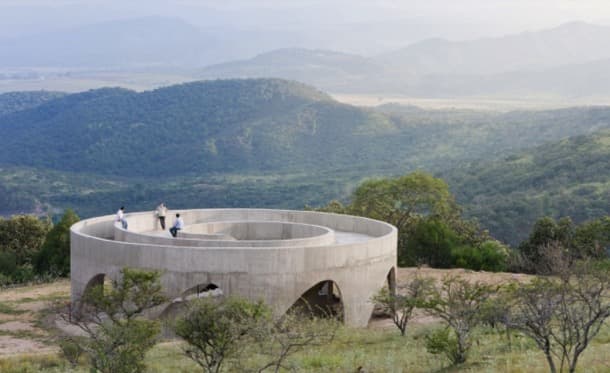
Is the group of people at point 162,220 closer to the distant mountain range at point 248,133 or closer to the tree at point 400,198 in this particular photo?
the tree at point 400,198

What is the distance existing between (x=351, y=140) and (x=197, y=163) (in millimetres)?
24689

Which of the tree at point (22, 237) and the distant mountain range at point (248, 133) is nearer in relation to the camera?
the tree at point (22, 237)

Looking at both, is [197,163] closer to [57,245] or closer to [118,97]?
[118,97]

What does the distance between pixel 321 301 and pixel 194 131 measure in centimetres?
11539

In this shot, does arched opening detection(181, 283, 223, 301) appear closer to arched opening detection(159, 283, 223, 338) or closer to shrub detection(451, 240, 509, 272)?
arched opening detection(159, 283, 223, 338)

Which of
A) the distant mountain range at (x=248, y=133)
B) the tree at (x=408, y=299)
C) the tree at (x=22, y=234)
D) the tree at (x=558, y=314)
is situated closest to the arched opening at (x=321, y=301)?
the tree at (x=408, y=299)

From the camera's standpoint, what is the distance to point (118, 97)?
531ft

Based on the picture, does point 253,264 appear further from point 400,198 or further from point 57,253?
point 400,198

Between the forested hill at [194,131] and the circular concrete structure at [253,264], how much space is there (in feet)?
320

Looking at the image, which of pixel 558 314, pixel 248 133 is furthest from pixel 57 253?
pixel 248 133

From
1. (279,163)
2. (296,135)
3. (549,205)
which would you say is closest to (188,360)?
(549,205)

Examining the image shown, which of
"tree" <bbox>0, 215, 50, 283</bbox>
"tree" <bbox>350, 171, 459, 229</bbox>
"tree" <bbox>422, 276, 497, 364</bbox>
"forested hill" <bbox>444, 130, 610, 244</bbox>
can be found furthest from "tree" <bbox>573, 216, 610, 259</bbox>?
"tree" <bbox>0, 215, 50, 283</bbox>

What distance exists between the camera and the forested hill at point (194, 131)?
131500 millimetres

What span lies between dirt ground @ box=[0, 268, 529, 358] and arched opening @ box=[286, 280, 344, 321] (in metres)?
1.75
